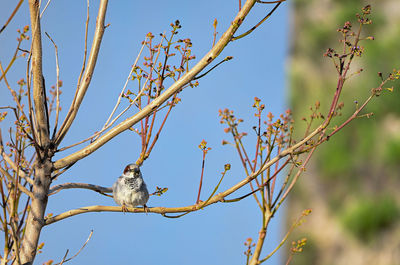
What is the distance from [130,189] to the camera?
1.39m

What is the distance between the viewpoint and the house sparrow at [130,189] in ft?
4.43

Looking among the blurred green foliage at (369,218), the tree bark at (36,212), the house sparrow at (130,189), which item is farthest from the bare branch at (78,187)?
the blurred green foliage at (369,218)

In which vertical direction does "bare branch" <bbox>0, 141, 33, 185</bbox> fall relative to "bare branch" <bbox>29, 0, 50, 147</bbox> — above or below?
below

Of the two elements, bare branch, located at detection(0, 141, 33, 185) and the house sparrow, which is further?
the house sparrow

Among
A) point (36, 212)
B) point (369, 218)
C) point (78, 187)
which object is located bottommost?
point (36, 212)

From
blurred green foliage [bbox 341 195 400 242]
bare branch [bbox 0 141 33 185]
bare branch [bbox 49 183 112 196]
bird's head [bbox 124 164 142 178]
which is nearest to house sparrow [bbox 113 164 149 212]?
bird's head [bbox 124 164 142 178]

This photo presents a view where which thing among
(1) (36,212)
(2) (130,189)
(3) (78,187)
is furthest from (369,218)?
(1) (36,212)

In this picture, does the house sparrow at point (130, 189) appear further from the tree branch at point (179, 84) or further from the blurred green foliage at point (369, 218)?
the blurred green foliage at point (369, 218)

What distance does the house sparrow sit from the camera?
1.35 meters

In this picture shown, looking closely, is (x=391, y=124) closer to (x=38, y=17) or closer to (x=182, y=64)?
(x=182, y=64)

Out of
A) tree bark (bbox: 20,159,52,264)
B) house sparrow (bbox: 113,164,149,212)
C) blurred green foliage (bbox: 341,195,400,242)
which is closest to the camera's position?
tree bark (bbox: 20,159,52,264)

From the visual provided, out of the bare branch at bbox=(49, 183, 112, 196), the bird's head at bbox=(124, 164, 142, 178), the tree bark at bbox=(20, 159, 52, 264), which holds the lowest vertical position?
the tree bark at bbox=(20, 159, 52, 264)

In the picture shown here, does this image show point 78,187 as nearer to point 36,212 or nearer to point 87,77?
point 36,212

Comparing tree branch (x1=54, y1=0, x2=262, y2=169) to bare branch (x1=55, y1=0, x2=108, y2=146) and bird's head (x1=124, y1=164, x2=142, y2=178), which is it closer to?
bare branch (x1=55, y1=0, x2=108, y2=146)
